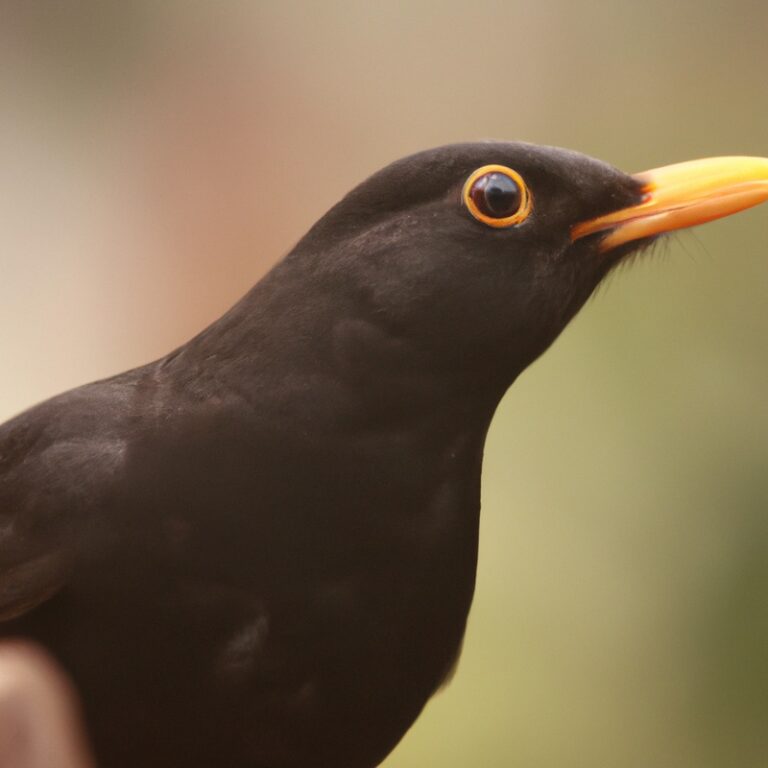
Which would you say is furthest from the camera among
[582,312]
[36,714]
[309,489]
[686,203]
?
[582,312]

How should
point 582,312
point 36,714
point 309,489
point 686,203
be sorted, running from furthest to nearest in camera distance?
point 582,312 → point 686,203 → point 309,489 → point 36,714

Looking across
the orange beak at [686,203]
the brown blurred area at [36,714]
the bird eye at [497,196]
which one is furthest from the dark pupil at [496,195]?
the brown blurred area at [36,714]

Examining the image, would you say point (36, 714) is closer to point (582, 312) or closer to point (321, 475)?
point (321, 475)

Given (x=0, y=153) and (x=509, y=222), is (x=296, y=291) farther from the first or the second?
(x=0, y=153)

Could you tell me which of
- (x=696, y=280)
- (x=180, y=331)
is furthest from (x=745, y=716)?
(x=180, y=331)

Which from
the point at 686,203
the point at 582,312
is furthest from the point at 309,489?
the point at 582,312

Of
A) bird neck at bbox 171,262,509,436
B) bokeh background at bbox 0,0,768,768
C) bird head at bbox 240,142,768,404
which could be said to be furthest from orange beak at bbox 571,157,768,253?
bokeh background at bbox 0,0,768,768

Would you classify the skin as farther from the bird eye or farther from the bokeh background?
the bokeh background

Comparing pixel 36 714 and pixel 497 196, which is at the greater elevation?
pixel 497 196
